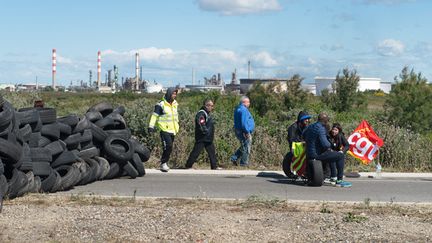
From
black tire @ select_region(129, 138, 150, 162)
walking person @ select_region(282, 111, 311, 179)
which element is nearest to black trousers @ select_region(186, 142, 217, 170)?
black tire @ select_region(129, 138, 150, 162)

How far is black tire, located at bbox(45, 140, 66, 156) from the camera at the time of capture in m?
11.2

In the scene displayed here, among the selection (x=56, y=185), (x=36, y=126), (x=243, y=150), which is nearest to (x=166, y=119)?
(x=243, y=150)

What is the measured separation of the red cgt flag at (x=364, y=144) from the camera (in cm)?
1471

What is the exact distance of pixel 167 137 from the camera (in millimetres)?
14508

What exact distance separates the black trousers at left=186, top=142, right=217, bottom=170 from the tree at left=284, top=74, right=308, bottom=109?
90.7ft

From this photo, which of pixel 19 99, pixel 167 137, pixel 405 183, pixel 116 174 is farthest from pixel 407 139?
pixel 19 99

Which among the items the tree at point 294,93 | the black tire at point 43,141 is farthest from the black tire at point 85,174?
the tree at point 294,93

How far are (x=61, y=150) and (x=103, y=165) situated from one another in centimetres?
133

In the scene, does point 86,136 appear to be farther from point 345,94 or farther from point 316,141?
point 345,94

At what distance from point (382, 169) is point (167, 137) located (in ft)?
16.5

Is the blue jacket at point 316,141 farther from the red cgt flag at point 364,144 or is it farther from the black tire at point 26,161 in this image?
the black tire at point 26,161

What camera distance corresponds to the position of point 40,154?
10711 mm

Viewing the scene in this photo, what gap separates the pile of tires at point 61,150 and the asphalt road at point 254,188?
0.27 meters

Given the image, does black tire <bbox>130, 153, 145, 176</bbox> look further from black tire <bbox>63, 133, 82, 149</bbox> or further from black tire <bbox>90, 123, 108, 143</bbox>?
black tire <bbox>63, 133, 82, 149</bbox>
